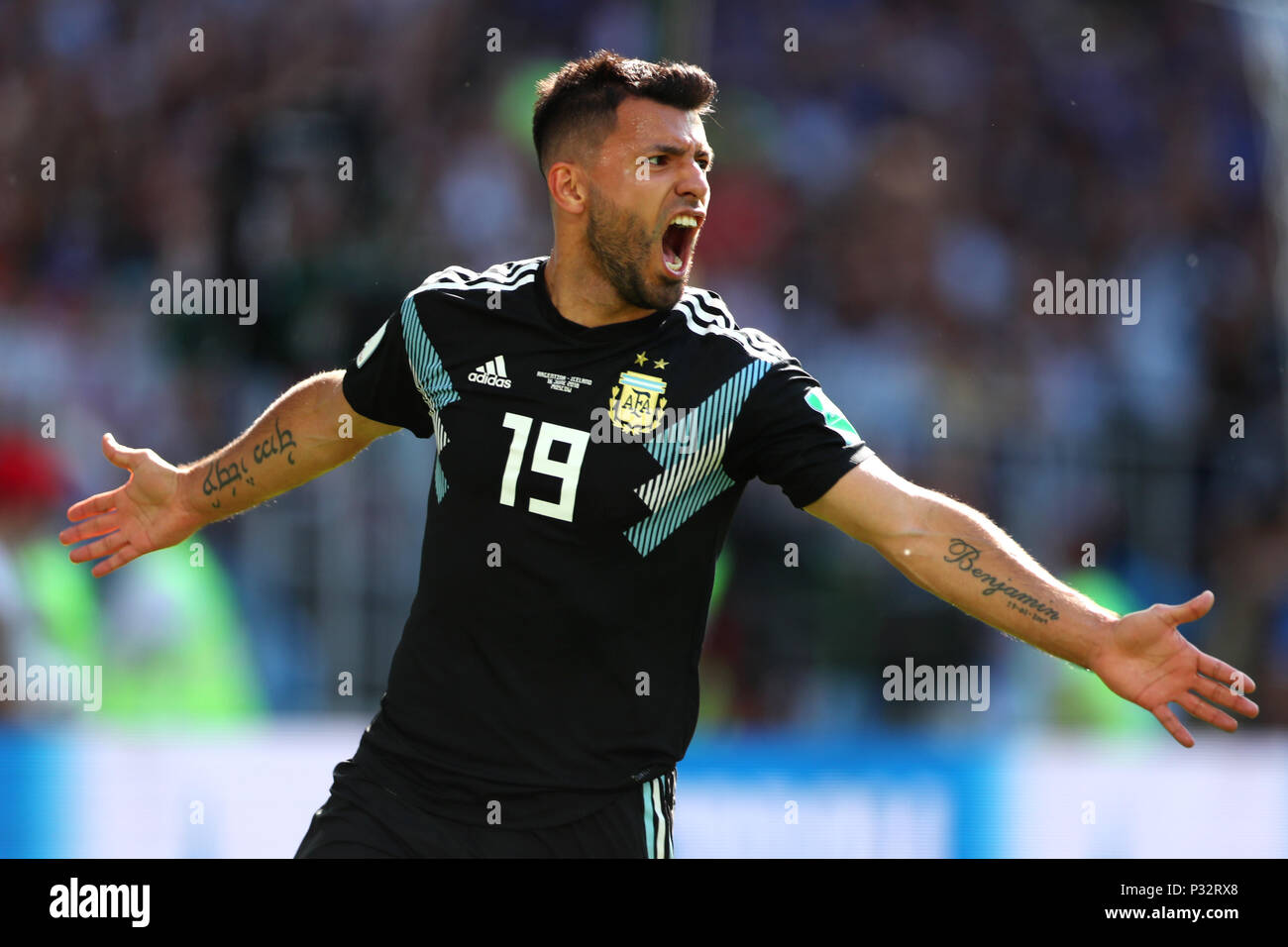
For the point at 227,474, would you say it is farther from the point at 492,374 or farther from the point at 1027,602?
the point at 1027,602

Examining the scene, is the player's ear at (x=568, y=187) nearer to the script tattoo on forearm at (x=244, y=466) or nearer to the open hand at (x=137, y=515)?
the script tattoo on forearm at (x=244, y=466)

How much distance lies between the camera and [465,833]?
13.5 feet

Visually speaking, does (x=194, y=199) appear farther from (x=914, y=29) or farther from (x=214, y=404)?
(x=914, y=29)

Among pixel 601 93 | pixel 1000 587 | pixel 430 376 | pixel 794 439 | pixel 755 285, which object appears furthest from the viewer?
pixel 755 285

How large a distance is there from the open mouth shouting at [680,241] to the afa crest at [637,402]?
348mm

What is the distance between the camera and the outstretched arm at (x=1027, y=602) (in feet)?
12.4

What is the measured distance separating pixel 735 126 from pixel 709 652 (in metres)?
3.68

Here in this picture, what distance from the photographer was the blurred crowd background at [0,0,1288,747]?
27.0 feet

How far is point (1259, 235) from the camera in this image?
10961 mm

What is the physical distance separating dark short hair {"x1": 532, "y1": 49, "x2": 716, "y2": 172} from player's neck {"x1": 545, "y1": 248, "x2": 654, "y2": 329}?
403mm

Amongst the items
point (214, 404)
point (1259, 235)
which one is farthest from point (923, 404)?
point (214, 404)

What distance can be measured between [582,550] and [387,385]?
86cm

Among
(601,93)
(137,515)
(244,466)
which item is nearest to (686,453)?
(601,93)

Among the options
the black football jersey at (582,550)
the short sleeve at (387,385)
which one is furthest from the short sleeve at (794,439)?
A: the short sleeve at (387,385)
